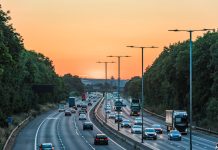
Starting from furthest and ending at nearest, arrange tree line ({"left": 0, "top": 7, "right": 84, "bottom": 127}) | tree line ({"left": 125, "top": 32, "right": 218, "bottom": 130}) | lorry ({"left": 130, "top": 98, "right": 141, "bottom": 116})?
1. lorry ({"left": 130, "top": 98, "right": 141, "bottom": 116})
2. tree line ({"left": 125, "top": 32, "right": 218, "bottom": 130})
3. tree line ({"left": 0, "top": 7, "right": 84, "bottom": 127})

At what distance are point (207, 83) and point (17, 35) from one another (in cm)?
5818

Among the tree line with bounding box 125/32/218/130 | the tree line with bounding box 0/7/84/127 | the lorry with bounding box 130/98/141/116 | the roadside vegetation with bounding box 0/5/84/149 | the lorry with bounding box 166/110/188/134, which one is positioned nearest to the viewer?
the tree line with bounding box 0/7/84/127

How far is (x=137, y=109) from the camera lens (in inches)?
6663

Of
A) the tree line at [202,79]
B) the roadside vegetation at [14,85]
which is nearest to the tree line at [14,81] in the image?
the roadside vegetation at [14,85]

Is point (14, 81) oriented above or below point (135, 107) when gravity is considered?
above

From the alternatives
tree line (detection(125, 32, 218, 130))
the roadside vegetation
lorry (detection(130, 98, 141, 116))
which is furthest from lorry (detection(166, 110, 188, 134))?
lorry (detection(130, 98, 141, 116))

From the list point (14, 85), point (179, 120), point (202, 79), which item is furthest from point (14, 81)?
point (179, 120)

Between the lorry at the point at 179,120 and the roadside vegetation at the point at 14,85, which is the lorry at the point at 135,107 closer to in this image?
the roadside vegetation at the point at 14,85

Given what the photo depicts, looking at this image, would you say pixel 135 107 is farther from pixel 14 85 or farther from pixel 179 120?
pixel 179 120

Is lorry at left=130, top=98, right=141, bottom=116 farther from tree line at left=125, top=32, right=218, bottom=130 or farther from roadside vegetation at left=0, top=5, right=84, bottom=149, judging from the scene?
roadside vegetation at left=0, top=5, right=84, bottom=149

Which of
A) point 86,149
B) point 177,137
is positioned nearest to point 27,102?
point 177,137

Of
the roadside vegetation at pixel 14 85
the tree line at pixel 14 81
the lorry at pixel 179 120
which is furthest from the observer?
the lorry at pixel 179 120

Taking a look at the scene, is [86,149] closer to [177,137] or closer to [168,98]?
[177,137]

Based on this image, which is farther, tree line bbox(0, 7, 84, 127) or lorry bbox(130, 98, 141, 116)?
lorry bbox(130, 98, 141, 116)
